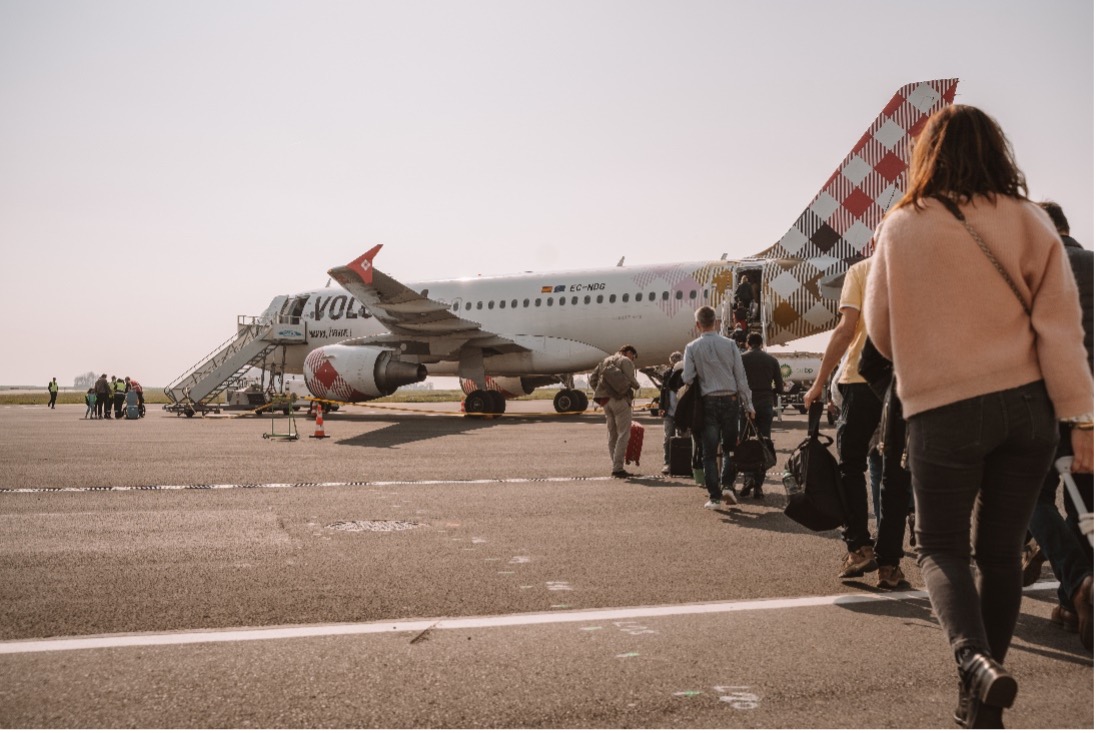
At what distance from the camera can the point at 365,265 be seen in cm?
2362

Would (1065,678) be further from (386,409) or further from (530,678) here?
(386,409)

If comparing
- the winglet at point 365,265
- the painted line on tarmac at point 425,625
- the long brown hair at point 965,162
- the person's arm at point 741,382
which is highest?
the winglet at point 365,265

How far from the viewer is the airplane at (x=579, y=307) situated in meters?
23.2

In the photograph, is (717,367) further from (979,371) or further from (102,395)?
(102,395)

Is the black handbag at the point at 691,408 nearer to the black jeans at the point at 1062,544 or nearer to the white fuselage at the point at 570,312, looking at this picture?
the black jeans at the point at 1062,544

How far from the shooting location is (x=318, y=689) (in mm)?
3508

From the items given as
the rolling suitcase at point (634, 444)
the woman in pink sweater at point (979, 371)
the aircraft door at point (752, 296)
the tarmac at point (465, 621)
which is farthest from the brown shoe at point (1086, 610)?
the aircraft door at point (752, 296)

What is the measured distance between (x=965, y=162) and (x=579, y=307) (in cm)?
2364

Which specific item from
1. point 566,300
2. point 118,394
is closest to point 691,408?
point 566,300

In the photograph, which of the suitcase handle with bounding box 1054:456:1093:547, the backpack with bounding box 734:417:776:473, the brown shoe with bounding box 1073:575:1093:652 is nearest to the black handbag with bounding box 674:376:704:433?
the backpack with bounding box 734:417:776:473

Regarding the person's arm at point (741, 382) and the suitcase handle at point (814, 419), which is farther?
Answer: the person's arm at point (741, 382)

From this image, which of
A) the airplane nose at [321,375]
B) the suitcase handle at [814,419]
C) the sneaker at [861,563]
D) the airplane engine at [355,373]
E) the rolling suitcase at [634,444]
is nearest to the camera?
the suitcase handle at [814,419]

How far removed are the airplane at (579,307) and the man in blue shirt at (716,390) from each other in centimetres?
1315

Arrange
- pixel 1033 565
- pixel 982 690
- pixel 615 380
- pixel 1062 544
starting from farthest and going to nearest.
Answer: pixel 615 380 → pixel 1033 565 → pixel 1062 544 → pixel 982 690
